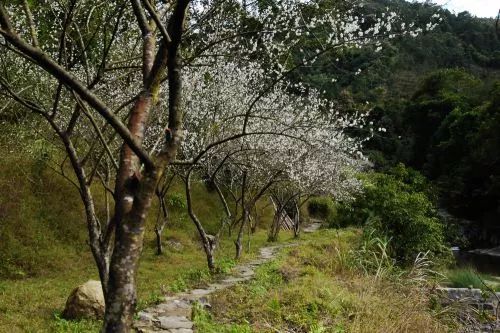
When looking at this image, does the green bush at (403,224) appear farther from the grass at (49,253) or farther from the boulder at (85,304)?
the boulder at (85,304)

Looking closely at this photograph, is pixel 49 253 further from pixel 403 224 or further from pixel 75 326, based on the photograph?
pixel 403 224

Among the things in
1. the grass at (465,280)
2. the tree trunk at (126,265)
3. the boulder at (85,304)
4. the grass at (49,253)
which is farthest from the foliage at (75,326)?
the grass at (465,280)

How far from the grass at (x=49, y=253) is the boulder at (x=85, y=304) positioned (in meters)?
0.25

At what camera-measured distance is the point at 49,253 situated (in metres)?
13.9

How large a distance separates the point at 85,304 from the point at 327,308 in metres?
3.86

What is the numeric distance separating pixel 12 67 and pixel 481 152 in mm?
30397

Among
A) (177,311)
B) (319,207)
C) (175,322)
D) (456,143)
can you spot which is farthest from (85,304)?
(456,143)

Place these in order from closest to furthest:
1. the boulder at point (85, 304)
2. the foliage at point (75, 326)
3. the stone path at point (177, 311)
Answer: the stone path at point (177, 311)
the foliage at point (75, 326)
the boulder at point (85, 304)

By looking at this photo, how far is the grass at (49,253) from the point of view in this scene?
9469mm

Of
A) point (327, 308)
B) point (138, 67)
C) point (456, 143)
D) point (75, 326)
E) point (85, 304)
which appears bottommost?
point (75, 326)

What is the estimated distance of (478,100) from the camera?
43.9 metres

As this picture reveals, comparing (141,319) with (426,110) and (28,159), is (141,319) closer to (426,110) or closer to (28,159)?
(28,159)

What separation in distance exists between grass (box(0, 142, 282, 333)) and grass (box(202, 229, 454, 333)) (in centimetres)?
154

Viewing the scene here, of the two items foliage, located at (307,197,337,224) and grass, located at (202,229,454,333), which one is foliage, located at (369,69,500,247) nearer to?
foliage, located at (307,197,337,224)
